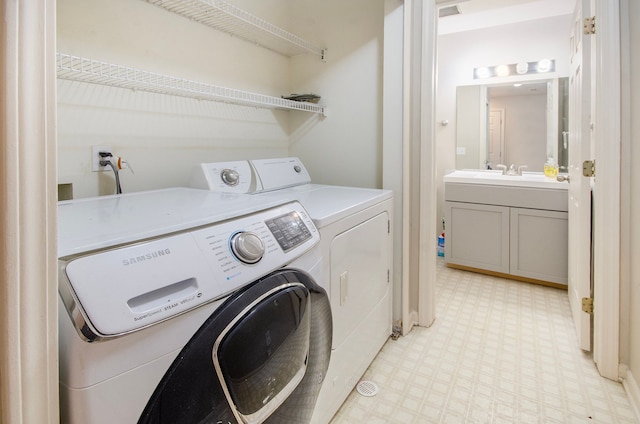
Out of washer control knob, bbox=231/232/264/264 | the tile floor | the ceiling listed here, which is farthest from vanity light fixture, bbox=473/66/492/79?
washer control knob, bbox=231/232/264/264

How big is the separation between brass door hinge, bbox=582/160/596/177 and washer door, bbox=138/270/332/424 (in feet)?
4.97

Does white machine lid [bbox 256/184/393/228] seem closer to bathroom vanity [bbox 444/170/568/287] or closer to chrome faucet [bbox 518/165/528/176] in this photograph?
bathroom vanity [bbox 444/170/568/287]

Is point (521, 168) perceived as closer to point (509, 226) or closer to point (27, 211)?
point (509, 226)

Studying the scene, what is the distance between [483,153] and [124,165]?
10.6 feet

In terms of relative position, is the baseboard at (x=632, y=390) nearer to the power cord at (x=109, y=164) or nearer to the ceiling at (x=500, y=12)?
the power cord at (x=109, y=164)

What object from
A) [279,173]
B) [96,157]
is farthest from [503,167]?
[96,157]

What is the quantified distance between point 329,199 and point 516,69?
275 cm

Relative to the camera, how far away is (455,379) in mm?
1706

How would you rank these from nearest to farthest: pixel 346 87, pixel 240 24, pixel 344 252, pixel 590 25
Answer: pixel 344 252, pixel 590 25, pixel 240 24, pixel 346 87

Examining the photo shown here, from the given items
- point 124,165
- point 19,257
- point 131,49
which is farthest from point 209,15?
point 19,257

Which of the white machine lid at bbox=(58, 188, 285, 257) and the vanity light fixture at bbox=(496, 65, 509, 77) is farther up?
the vanity light fixture at bbox=(496, 65, 509, 77)

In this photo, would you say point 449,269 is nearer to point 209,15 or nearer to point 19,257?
point 209,15

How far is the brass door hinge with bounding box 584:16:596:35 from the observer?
1664mm

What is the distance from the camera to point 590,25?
1689 millimetres
